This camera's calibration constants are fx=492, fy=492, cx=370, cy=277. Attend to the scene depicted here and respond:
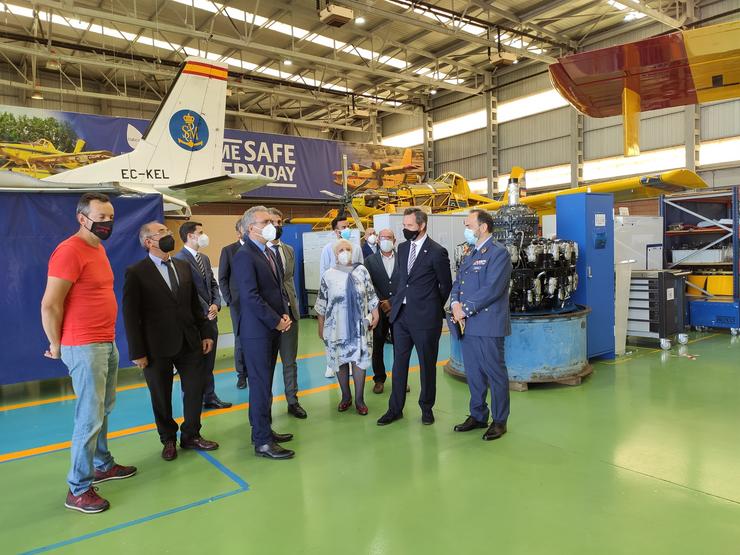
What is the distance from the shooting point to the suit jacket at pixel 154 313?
3340 mm

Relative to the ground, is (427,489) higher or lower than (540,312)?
lower

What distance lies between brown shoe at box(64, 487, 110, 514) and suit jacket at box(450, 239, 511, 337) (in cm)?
270

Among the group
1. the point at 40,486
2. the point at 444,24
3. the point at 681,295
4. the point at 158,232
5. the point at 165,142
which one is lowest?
the point at 40,486

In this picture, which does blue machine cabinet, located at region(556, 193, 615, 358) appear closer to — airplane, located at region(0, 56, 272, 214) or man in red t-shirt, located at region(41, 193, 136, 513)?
airplane, located at region(0, 56, 272, 214)

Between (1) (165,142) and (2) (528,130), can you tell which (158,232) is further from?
(2) (528,130)

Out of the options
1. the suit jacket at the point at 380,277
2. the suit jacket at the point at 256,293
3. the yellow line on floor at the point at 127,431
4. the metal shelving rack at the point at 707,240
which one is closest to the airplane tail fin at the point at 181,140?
the yellow line on floor at the point at 127,431

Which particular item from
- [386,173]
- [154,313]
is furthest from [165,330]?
[386,173]

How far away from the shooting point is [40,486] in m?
3.24

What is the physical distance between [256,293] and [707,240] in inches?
318

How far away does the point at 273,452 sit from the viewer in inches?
139

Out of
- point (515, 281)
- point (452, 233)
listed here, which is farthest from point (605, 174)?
point (515, 281)

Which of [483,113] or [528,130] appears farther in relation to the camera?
[483,113]

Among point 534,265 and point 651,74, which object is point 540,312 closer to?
point 534,265

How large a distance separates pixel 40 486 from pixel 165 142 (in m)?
6.67
